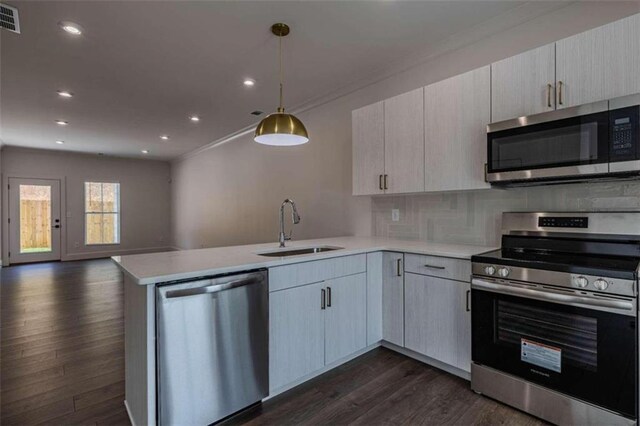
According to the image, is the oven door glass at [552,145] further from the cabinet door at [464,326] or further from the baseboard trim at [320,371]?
the baseboard trim at [320,371]

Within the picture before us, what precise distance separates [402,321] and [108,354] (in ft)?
8.41

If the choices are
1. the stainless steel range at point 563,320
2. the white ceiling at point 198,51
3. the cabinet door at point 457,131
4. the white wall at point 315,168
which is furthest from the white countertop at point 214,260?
the white ceiling at point 198,51

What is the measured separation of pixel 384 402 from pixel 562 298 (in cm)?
123

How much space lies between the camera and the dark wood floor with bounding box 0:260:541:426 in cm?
189

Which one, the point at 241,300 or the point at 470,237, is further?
the point at 470,237

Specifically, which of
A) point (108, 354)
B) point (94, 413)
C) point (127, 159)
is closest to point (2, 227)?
point (127, 159)

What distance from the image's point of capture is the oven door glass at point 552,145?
1764 mm

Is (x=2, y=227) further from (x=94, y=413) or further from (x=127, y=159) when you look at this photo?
(x=94, y=413)

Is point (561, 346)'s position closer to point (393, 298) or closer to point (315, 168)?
point (393, 298)

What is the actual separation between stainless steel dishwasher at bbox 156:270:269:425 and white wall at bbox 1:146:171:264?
28.2ft

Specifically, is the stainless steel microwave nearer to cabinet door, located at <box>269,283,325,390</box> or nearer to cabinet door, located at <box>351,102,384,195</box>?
cabinet door, located at <box>351,102,384,195</box>

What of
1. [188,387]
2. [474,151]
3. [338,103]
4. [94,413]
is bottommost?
[94,413]

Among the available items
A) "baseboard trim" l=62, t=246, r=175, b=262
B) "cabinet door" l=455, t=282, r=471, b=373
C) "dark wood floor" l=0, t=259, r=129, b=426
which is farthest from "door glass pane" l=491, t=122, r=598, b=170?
"baseboard trim" l=62, t=246, r=175, b=262

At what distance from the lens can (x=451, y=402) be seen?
2.03m
